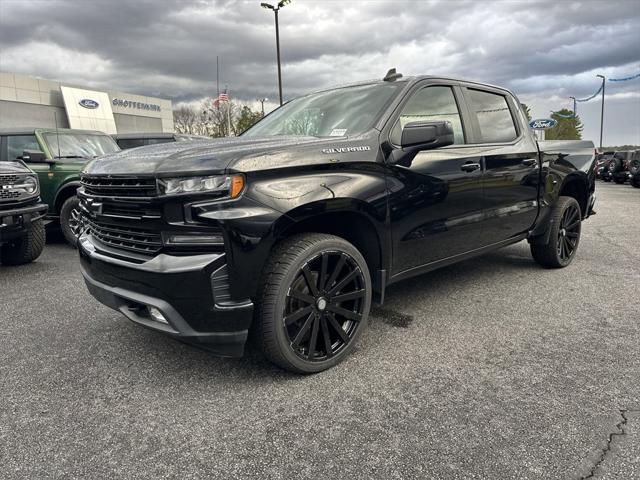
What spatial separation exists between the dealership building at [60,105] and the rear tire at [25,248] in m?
31.1

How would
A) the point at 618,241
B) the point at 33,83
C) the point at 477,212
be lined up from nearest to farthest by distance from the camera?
the point at 477,212 → the point at 618,241 → the point at 33,83

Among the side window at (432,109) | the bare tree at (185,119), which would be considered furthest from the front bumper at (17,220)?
the bare tree at (185,119)

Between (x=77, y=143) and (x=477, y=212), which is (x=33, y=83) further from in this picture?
(x=477, y=212)

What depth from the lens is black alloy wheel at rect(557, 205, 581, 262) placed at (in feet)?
16.2

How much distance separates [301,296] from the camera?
8.48 feet

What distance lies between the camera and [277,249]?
2.56m

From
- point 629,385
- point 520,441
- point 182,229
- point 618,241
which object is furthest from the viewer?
point 618,241

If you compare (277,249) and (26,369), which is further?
(26,369)

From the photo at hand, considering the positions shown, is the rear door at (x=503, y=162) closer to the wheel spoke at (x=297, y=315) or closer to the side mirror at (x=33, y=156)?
the wheel spoke at (x=297, y=315)

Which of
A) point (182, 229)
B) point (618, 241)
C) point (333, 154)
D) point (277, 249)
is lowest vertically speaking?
point (618, 241)

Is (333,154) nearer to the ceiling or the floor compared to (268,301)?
nearer to the ceiling

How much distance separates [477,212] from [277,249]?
1.90 metres

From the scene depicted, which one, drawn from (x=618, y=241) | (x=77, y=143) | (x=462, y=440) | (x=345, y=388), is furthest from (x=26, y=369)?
(x=618, y=241)

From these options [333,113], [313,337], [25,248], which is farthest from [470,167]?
[25,248]
